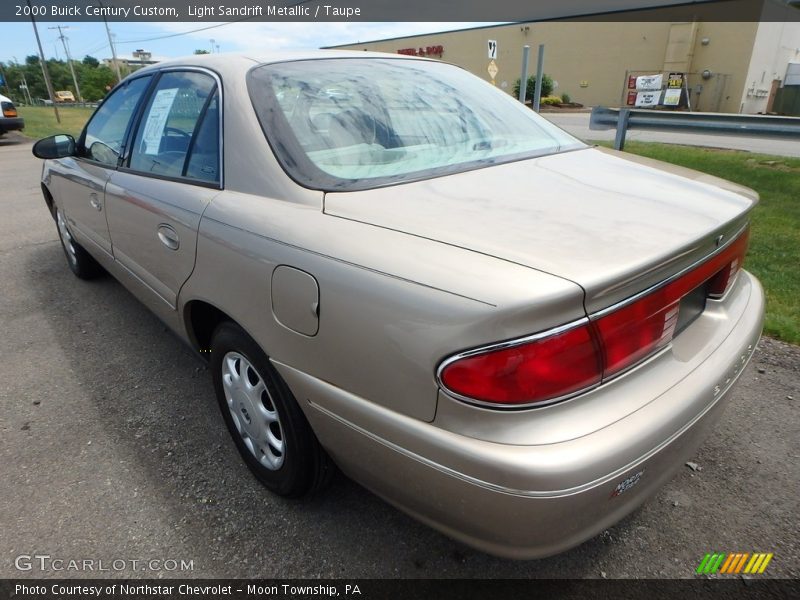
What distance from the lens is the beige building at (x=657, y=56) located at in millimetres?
33938

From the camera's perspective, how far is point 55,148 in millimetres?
3484

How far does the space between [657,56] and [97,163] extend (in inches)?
1671

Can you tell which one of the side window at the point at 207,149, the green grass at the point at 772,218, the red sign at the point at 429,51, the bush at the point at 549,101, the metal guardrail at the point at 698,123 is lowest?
the bush at the point at 549,101

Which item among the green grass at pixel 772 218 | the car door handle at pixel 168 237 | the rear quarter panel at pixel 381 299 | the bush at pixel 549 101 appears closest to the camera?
the rear quarter panel at pixel 381 299

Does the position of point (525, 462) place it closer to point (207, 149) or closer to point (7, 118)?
point (207, 149)

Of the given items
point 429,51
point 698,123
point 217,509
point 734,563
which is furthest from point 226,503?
point 429,51

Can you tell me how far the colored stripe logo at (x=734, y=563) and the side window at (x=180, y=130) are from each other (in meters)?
2.23

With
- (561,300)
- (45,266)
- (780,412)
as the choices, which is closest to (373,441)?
(561,300)

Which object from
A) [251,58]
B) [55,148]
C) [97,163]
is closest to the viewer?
[251,58]

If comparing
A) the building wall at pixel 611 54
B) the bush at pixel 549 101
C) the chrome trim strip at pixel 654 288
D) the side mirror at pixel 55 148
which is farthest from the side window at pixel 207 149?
the building wall at pixel 611 54

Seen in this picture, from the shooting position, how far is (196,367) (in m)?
3.11

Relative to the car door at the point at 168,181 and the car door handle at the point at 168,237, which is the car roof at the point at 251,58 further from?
the car door handle at the point at 168,237

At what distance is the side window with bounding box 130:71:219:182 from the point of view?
2160 millimetres

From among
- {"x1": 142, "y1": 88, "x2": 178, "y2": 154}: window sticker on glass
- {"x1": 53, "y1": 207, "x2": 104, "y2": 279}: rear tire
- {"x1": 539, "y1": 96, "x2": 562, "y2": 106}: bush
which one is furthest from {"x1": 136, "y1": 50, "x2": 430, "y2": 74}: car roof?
{"x1": 539, "y1": 96, "x2": 562, "y2": 106}: bush
